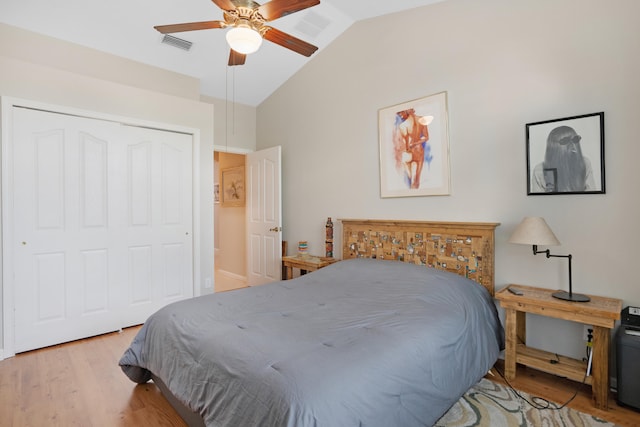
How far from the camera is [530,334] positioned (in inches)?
101

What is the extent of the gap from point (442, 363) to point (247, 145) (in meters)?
4.18

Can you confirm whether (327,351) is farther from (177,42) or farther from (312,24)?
(177,42)

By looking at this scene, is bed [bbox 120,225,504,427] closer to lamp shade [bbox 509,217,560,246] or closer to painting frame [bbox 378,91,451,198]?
lamp shade [bbox 509,217,560,246]

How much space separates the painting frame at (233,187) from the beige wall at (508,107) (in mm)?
2057

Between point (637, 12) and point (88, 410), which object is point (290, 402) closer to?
point (88, 410)

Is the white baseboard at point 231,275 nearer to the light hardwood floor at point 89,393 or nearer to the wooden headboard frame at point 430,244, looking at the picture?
the wooden headboard frame at point 430,244

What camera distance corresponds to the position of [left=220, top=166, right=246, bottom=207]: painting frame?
5.48 m

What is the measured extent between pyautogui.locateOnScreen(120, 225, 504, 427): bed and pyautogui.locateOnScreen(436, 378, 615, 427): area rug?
0.18 meters

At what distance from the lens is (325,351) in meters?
1.45

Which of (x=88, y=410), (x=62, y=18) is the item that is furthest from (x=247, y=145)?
(x=88, y=410)

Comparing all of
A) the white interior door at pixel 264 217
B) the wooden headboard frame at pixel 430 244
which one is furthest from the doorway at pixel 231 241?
the wooden headboard frame at pixel 430 244

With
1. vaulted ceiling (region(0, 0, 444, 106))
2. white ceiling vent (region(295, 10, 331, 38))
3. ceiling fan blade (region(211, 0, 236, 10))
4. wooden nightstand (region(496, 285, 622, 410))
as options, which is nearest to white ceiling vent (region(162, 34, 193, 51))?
vaulted ceiling (region(0, 0, 444, 106))

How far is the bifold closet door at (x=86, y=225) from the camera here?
9.26ft

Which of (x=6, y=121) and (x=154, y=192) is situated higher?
(x=6, y=121)
